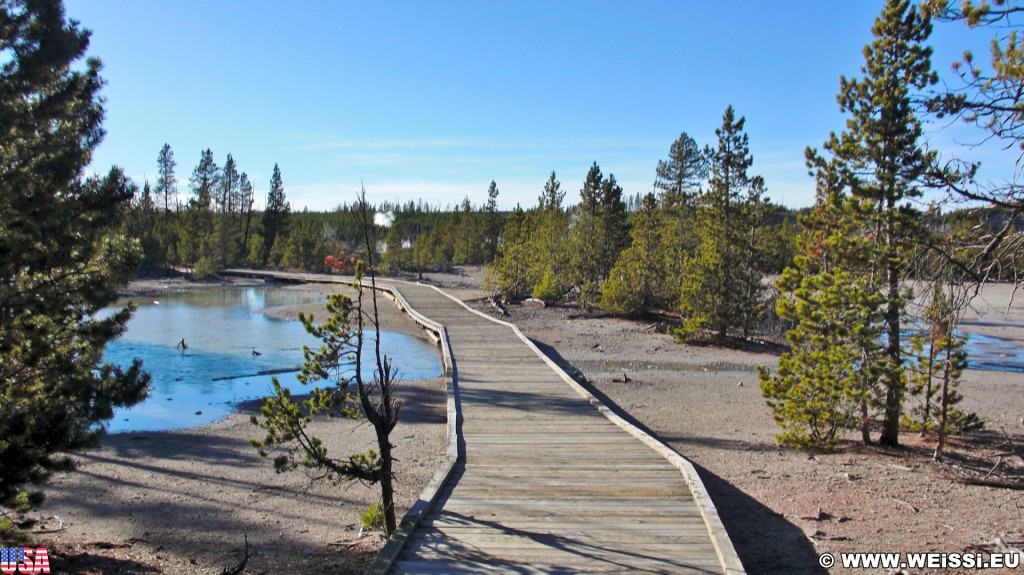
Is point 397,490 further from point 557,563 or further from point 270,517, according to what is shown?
point 557,563

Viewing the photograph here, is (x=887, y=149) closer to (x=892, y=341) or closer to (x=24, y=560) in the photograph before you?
(x=892, y=341)

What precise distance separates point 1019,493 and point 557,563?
4.95 m

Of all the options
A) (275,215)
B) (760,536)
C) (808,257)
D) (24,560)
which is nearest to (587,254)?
(808,257)

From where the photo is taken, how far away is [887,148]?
8.35 metres

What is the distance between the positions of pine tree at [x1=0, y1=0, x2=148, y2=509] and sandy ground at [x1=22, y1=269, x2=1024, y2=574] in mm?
1420

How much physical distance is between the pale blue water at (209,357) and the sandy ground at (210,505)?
2.03 meters

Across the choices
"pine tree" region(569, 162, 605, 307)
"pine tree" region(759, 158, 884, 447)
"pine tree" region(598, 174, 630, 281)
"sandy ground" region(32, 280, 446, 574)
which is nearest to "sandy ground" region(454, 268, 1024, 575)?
"pine tree" region(759, 158, 884, 447)

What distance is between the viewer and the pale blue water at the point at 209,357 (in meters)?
13.5

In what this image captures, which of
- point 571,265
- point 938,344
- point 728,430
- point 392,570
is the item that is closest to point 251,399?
point 728,430

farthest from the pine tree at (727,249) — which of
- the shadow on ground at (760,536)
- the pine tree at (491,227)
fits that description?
the pine tree at (491,227)

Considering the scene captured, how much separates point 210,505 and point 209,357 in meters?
12.8

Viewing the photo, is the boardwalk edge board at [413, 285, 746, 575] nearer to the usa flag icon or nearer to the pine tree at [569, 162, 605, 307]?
the usa flag icon

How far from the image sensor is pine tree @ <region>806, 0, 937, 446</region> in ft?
27.2

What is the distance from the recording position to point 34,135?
5.44m
